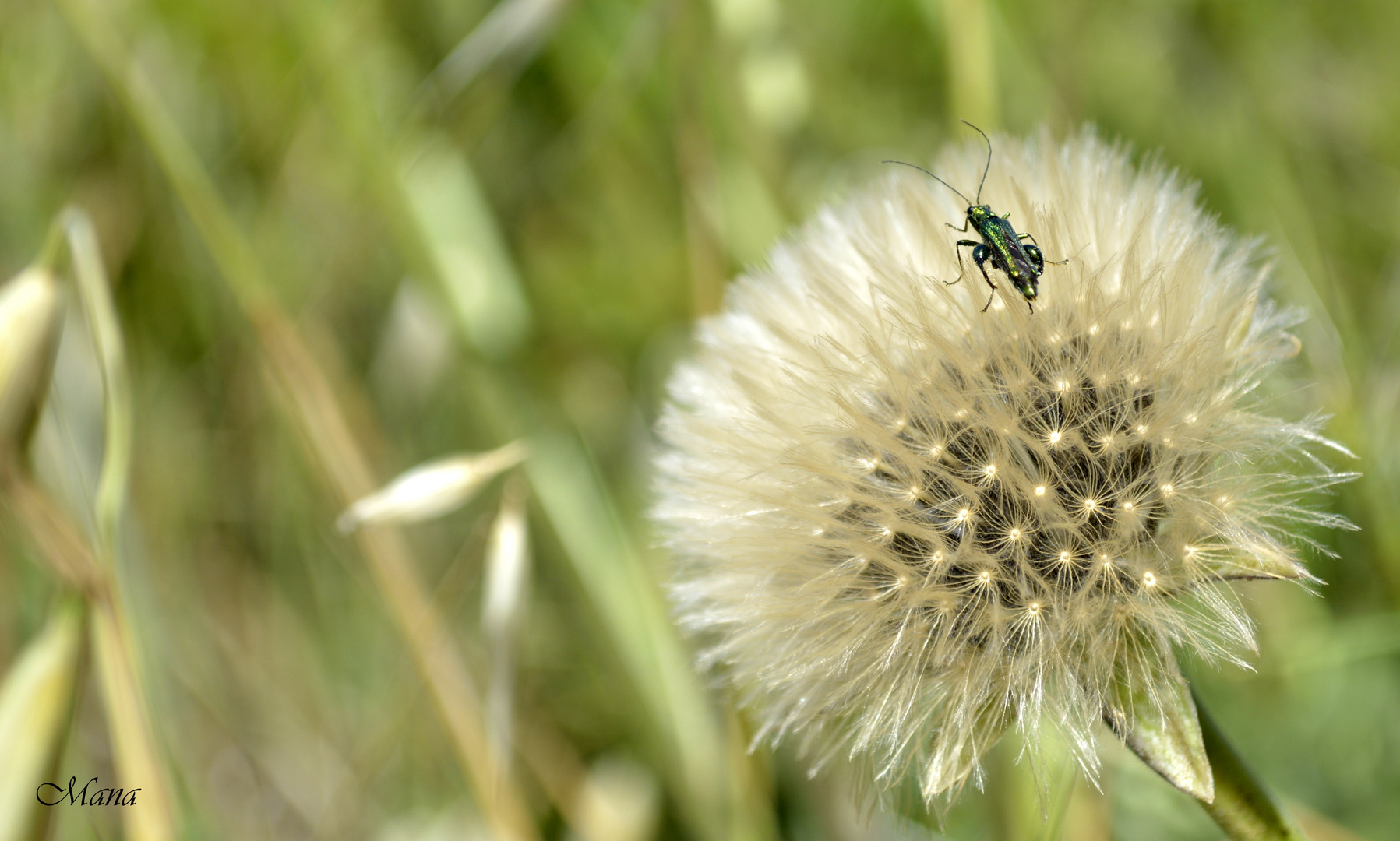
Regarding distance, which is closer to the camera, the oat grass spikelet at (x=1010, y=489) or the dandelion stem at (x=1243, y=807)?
the dandelion stem at (x=1243, y=807)

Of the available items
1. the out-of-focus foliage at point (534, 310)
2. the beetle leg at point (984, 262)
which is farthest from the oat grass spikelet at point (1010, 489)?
the out-of-focus foliage at point (534, 310)

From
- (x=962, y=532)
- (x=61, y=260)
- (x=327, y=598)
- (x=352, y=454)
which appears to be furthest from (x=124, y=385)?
(x=327, y=598)

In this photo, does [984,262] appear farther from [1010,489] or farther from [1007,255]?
[1010,489]

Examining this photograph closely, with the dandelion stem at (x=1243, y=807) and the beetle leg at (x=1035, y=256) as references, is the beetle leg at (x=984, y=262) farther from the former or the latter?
the dandelion stem at (x=1243, y=807)

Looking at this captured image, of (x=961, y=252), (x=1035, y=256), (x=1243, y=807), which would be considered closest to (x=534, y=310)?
(x=961, y=252)

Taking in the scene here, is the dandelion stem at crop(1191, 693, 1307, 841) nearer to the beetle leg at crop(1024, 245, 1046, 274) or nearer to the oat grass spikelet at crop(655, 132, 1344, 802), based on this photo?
the oat grass spikelet at crop(655, 132, 1344, 802)

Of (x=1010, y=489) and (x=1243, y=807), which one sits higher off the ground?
(x=1010, y=489)
